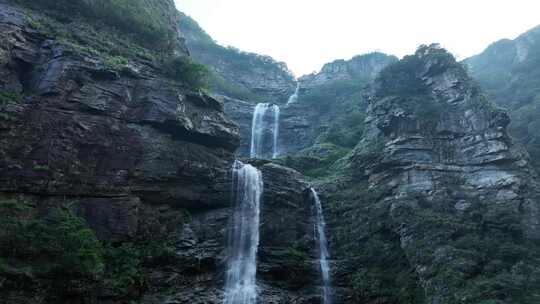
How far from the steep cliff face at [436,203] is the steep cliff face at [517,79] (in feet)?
13.8

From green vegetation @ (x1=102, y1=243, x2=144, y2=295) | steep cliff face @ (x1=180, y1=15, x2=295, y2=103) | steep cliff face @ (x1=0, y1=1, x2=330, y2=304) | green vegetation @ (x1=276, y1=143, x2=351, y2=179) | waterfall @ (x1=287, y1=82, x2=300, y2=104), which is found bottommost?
green vegetation @ (x1=102, y1=243, x2=144, y2=295)

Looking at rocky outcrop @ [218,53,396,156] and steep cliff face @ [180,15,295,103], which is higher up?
steep cliff face @ [180,15,295,103]

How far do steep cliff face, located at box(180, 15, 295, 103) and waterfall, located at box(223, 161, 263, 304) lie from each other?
27129 millimetres

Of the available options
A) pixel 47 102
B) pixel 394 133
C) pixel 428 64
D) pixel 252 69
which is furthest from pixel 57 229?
pixel 252 69

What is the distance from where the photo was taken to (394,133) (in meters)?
27.3

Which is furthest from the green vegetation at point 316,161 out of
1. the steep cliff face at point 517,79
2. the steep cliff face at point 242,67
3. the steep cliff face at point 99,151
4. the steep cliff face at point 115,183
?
the steep cliff face at point 242,67

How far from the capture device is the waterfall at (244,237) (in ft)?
63.1

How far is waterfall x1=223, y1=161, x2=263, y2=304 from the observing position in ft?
63.1

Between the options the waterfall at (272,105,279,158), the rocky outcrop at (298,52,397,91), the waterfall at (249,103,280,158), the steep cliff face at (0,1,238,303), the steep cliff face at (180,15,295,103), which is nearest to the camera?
the steep cliff face at (0,1,238,303)

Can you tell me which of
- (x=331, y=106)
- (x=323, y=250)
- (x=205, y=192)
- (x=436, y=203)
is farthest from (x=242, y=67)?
(x=436, y=203)

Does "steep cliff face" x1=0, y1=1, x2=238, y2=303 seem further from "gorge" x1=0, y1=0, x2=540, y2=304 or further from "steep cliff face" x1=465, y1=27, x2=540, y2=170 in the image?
"steep cliff face" x1=465, y1=27, x2=540, y2=170

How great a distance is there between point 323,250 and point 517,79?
29527 mm

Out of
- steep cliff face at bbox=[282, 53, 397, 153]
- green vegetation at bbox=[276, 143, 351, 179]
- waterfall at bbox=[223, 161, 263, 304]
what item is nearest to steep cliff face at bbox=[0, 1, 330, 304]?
waterfall at bbox=[223, 161, 263, 304]

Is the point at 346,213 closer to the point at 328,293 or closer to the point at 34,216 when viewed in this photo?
the point at 328,293
